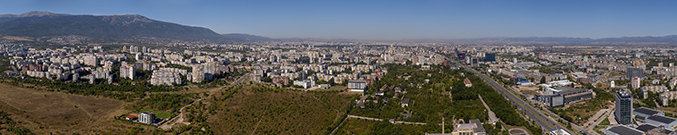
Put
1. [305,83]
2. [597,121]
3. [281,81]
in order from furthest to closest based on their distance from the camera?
[281,81]
[305,83]
[597,121]

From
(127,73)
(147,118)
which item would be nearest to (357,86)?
(147,118)

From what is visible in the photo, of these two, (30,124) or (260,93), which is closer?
(30,124)

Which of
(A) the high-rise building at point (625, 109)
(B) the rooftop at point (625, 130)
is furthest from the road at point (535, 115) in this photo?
(A) the high-rise building at point (625, 109)

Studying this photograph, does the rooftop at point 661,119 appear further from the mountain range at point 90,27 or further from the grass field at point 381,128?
the mountain range at point 90,27

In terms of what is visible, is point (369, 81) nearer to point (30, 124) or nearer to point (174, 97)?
point (174, 97)

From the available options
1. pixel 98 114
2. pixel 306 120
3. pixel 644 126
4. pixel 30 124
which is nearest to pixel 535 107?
pixel 644 126

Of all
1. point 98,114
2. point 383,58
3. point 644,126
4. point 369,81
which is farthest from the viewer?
point 383,58

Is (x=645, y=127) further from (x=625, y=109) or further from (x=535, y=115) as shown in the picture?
(x=535, y=115)
